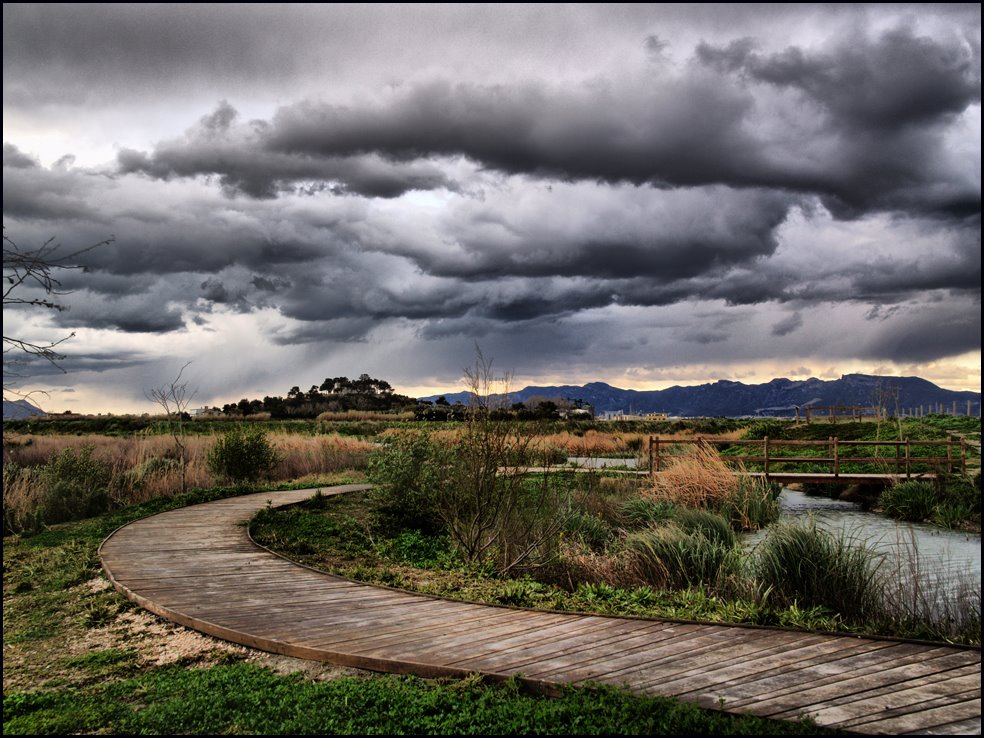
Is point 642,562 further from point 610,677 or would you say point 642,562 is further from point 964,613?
point 610,677

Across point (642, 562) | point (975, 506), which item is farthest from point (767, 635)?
point (975, 506)

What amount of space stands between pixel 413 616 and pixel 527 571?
131 inches

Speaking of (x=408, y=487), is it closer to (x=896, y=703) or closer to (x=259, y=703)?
(x=259, y=703)

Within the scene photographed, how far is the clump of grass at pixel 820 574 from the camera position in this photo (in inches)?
291

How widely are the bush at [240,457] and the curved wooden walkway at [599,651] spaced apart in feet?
35.3

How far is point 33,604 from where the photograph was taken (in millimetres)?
7816

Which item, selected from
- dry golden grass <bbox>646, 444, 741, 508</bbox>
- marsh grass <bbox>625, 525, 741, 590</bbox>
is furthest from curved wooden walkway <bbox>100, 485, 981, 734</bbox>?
dry golden grass <bbox>646, 444, 741, 508</bbox>

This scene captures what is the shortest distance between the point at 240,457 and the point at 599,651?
15185 millimetres

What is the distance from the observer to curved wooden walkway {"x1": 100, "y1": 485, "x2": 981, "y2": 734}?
4328mm

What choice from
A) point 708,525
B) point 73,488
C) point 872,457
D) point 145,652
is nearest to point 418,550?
point 708,525

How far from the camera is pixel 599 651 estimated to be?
516 cm

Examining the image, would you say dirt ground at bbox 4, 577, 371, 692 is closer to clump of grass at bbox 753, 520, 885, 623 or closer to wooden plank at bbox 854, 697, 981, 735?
wooden plank at bbox 854, 697, 981, 735

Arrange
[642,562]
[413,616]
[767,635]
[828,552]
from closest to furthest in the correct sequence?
1. [767,635]
2. [413,616]
3. [828,552]
4. [642,562]

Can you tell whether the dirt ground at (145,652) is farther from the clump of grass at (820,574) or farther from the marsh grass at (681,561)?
the clump of grass at (820,574)
